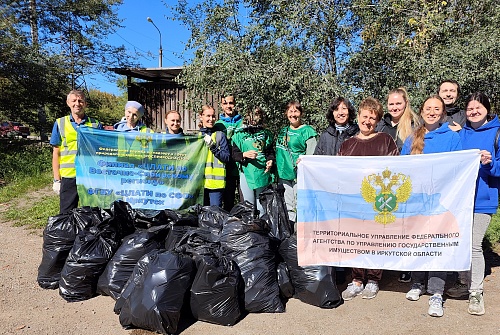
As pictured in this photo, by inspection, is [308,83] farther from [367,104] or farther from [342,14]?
[367,104]

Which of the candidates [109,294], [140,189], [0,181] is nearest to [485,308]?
[109,294]

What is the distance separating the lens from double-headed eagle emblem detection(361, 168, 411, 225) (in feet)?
11.3

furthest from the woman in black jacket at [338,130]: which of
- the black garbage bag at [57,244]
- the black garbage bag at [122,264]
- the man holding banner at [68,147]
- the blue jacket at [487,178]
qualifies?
the man holding banner at [68,147]

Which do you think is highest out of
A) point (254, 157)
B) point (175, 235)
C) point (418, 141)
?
point (418, 141)

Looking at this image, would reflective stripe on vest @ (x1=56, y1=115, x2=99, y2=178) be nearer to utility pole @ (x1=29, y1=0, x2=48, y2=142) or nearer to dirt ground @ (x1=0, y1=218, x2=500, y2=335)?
dirt ground @ (x1=0, y1=218, x2=500, y2=335)

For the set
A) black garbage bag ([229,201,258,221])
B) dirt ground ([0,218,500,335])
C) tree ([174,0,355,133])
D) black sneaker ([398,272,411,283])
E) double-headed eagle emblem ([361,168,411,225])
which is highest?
tree ([174,0,355,133])


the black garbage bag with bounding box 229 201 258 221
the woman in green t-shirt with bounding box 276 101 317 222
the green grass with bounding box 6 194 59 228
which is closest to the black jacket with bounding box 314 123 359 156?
the woman in green t-shirt with bounding box 276 101 317 222

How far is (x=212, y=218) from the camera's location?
4.18 m

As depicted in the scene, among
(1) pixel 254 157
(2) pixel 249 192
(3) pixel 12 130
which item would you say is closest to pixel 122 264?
(2) pixel 249 192

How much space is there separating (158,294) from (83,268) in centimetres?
102

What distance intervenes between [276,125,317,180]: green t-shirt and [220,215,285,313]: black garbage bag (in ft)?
3.14

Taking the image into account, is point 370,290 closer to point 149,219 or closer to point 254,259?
point 254,259

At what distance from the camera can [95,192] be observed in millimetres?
4707

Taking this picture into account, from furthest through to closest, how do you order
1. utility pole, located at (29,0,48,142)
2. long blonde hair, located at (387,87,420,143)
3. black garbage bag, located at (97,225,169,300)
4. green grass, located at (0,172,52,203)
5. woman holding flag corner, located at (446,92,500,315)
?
utility pole, located at (29,0,48,142), green grass, located at (0,172,52,203), long blonde hair, located at (387,87,420,143), black garbage bag, located at (97,225,169,300), woman holding flag corner, located at (446,92,500,315)
